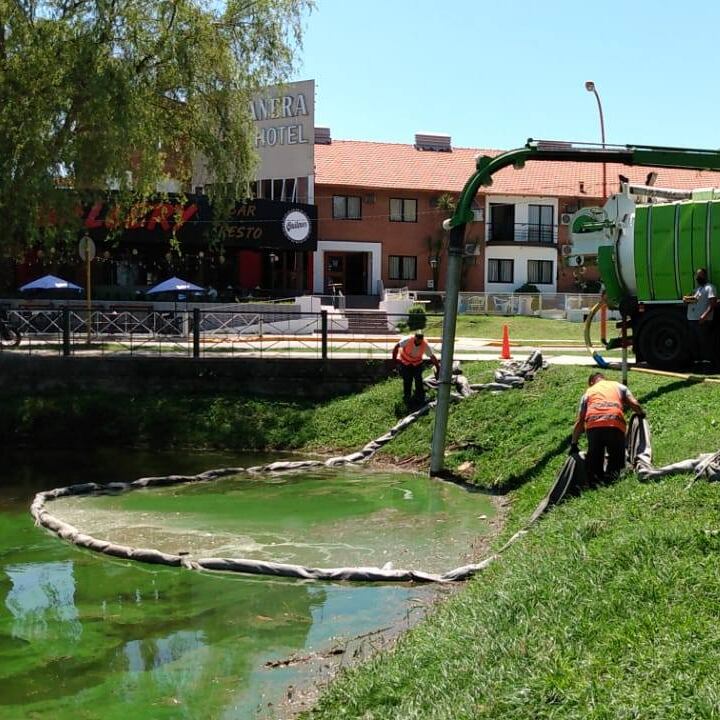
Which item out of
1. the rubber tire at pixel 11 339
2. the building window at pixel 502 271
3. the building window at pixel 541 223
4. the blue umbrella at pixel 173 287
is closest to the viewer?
the rubber tire at pixel 11 339

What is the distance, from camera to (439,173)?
51125 mm

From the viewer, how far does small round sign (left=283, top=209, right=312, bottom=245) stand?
43312 mm

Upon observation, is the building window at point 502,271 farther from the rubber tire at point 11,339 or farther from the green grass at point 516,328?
the rubber tire at point 11,339

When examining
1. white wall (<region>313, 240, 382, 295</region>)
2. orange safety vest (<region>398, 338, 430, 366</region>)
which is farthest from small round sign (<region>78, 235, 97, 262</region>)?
white wall (<region>313, 240, 382, 295</region>)

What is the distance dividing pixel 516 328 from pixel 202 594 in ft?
88.2

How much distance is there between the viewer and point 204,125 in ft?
80.0

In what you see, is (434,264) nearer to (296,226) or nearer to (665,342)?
(296,226)

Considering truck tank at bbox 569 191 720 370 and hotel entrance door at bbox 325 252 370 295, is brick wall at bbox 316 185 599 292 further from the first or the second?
truck tank at bbox 569 191 720 370

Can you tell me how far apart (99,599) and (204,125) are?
16719 mm

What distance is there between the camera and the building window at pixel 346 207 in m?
48.5

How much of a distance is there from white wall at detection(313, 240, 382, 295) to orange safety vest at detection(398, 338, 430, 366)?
28182 millimetres

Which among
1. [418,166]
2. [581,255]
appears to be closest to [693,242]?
[581,255]

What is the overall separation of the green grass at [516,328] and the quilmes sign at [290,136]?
12.1m

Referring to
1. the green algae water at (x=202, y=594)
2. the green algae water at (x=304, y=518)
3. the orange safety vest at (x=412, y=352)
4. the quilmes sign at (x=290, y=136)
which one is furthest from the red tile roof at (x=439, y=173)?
the green algae water at (x=202, y=594)
